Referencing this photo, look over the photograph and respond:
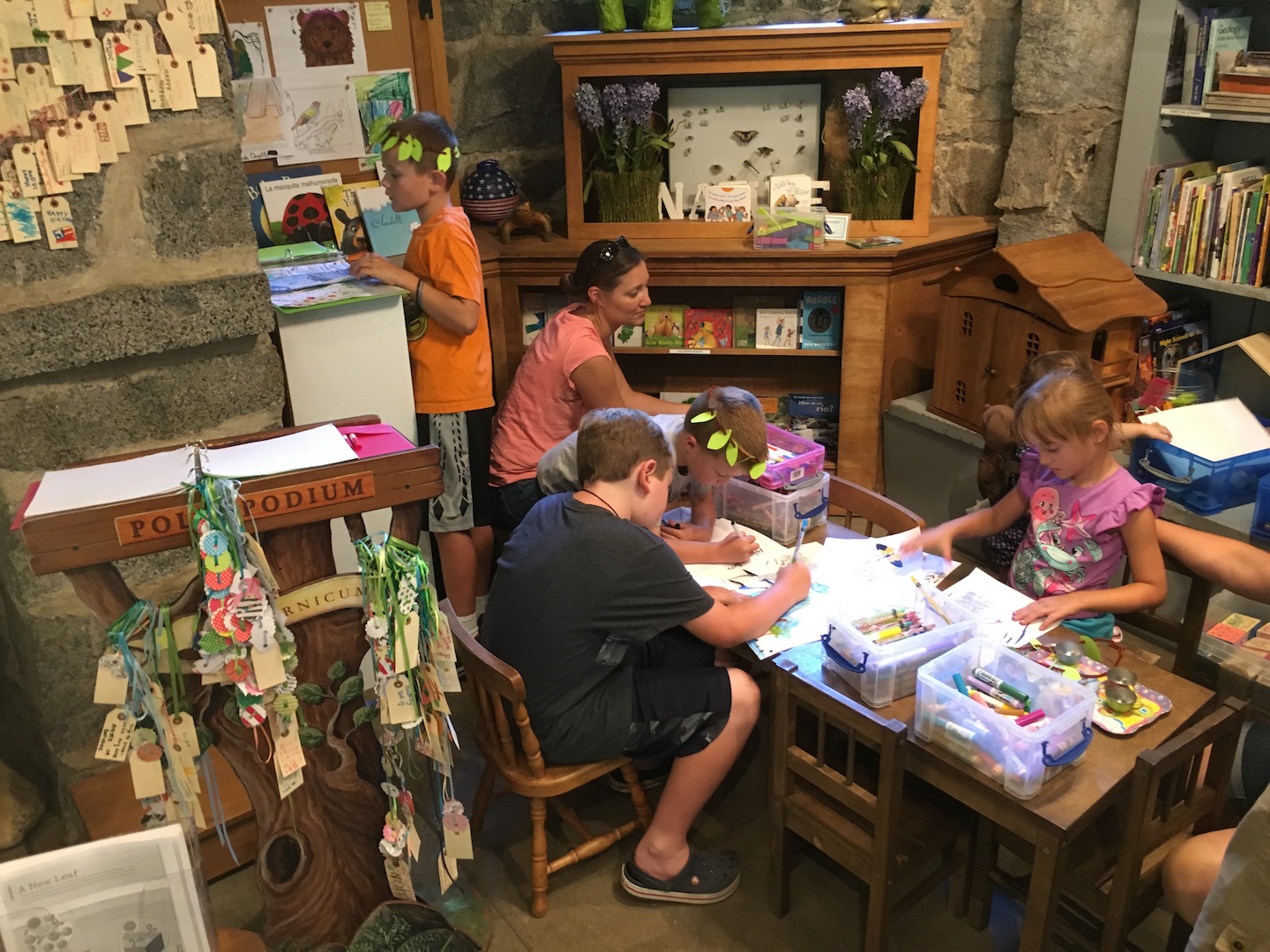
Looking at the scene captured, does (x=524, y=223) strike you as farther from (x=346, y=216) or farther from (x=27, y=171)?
(x=27, y=171)

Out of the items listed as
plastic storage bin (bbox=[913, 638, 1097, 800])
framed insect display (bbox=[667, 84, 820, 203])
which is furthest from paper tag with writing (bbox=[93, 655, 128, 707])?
framed insect display (bbox=[667, 84, 820, 203])

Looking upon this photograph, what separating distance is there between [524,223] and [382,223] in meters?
0.54

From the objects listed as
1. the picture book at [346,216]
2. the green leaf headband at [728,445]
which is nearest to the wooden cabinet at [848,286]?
the picture book at [346,216]

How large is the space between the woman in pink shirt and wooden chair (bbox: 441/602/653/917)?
70cm

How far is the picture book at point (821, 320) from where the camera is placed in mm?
3496

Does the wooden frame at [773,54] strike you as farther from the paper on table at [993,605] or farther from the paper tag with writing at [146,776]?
the paper tag with writing at [146,776]

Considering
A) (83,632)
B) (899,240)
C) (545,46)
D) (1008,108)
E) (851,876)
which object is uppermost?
(545,46)

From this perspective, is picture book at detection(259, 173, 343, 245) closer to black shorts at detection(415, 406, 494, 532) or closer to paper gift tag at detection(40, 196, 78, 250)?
black shorts at detection(415, 406, 494, 532)

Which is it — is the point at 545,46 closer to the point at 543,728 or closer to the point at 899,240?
the point at 899,240

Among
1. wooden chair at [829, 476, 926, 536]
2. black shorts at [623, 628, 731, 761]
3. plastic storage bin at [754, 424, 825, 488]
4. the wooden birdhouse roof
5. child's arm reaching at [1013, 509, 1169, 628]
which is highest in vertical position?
the wooden birdhouse roof

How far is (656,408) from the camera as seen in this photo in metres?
2.98

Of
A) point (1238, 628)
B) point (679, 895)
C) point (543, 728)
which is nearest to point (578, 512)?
point (543, 728)

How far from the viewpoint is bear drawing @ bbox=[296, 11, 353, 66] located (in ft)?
9.92

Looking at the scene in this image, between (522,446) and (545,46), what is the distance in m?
1.61
